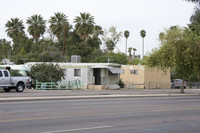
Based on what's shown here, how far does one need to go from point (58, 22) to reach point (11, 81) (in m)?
44.7

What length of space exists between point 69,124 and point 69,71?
1189 inches

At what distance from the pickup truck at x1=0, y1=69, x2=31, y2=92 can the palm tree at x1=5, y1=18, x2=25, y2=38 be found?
180ft

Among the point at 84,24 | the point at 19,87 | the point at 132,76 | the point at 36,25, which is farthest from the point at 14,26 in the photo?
the point at 19,87

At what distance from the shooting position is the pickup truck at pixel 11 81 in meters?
31.0

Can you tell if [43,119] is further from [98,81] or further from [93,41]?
[93,41]

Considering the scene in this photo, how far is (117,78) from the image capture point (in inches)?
1820

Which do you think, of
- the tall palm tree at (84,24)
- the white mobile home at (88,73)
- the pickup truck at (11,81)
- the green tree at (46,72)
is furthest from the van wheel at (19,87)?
the tall palm tree at (84,24)

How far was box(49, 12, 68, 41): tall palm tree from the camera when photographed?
74.9 m

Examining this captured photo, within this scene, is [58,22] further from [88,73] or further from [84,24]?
[88,73]

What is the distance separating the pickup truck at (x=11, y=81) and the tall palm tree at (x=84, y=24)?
129 feet

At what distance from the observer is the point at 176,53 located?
117 ft

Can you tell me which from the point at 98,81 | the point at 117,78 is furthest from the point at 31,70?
the point at 117,78

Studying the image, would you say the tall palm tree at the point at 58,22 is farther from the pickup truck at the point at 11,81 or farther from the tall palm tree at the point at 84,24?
the pickup truck at the point at 11,81

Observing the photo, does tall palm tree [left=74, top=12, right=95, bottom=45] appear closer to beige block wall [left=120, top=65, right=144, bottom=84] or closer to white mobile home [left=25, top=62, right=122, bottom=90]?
beige block wall [left=120, top=65, right=144, bottom=84]
